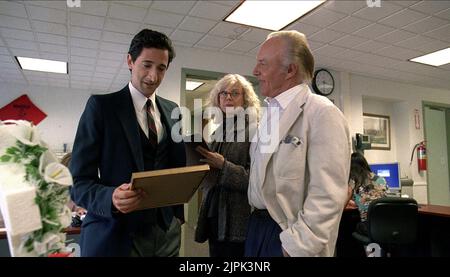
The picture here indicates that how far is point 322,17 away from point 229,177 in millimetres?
2377

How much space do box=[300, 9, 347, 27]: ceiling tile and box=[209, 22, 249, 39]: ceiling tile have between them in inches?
25.7

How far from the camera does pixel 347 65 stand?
→ 14.4 ft

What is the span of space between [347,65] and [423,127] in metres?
2.27

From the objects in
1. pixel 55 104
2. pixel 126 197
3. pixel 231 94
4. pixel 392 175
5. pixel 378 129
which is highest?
pixel 55 104

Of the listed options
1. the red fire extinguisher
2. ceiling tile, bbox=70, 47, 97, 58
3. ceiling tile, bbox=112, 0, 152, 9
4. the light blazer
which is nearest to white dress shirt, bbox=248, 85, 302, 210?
the light blazer

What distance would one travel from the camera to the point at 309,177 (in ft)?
3.24

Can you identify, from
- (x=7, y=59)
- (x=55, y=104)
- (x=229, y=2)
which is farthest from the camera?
(x=55, y=104)

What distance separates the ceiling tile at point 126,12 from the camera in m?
2.77

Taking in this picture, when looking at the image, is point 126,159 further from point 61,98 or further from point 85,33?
point 61,98

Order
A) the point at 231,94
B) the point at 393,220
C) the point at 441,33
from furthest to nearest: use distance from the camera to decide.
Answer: the point at 441,33
the point at 393,220
the point at 231,94

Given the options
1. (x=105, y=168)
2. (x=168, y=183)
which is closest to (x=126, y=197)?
(x=168, y=183)

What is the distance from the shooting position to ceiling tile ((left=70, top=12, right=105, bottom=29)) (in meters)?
2.90

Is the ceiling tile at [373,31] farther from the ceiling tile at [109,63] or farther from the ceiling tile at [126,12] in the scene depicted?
the ceiling tile at [109,63]

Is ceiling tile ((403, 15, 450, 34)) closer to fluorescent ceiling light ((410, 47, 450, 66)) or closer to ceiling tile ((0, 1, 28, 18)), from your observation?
fluorescent ceiling light ((410, 47, 450, 66))
